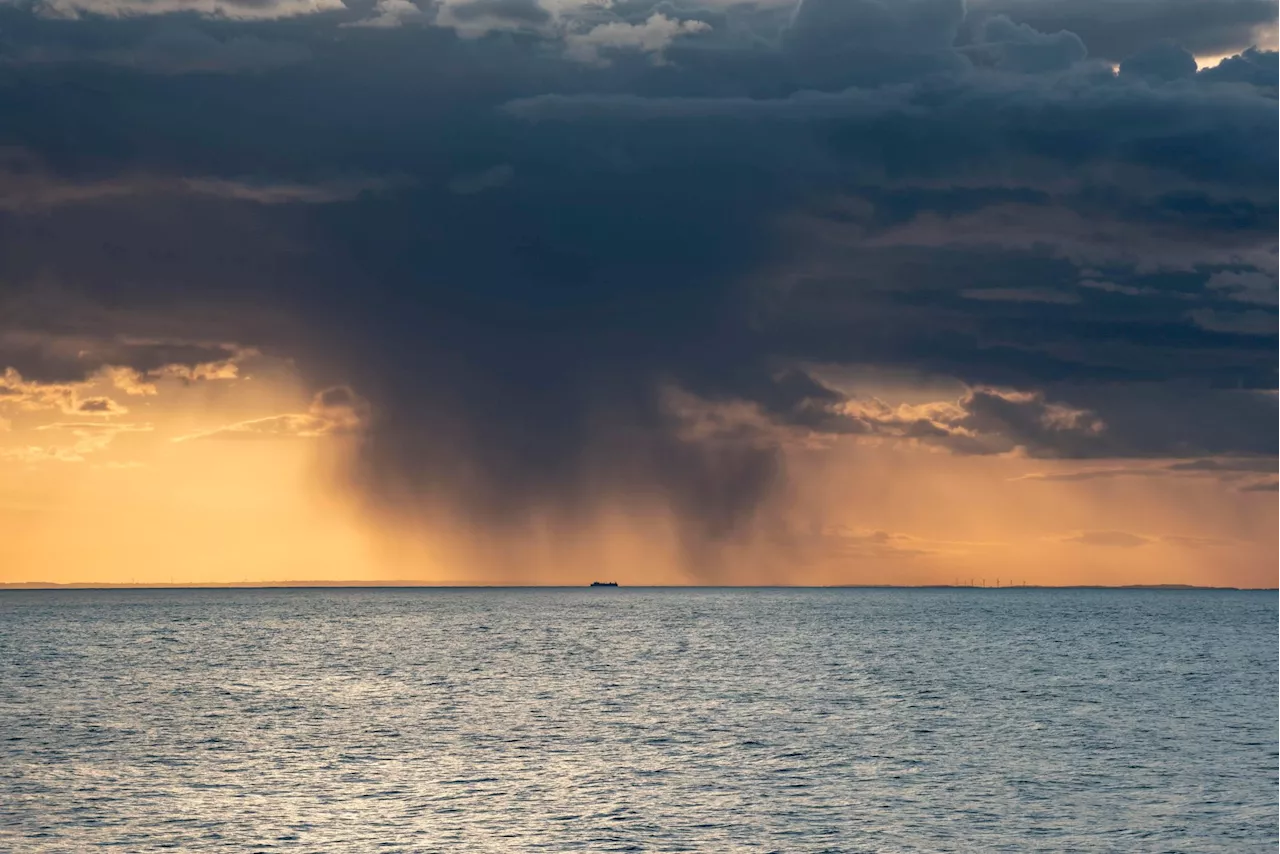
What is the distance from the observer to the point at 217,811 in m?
63.0

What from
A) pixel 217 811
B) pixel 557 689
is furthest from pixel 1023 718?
pixel 217 811

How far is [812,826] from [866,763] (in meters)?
18.3

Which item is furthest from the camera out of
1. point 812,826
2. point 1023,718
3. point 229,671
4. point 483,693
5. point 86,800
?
point 229,671

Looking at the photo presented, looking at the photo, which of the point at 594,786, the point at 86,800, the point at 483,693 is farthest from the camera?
the point at 483,693

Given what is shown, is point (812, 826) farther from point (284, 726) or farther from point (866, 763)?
point (284, 726)

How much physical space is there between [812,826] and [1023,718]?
46880 mm

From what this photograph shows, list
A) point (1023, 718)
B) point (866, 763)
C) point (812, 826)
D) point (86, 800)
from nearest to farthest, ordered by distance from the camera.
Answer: point (812, 826) → point (86, 800) → point (866, 763) → point (1023, 718)

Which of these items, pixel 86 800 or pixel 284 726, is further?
pixel 284 726

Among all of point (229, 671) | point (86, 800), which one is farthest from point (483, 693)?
point (86, 800)

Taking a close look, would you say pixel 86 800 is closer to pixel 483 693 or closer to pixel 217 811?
pixel 217 811

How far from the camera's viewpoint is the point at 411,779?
2840 inches

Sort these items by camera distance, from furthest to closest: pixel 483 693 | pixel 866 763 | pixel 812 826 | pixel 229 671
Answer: pixel 229 671
pixel 483 693
pixel 866 763
pixel 812 826

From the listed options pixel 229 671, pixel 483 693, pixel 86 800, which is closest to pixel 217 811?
pixel 86 800

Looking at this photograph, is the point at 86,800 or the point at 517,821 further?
the point at 86,800
